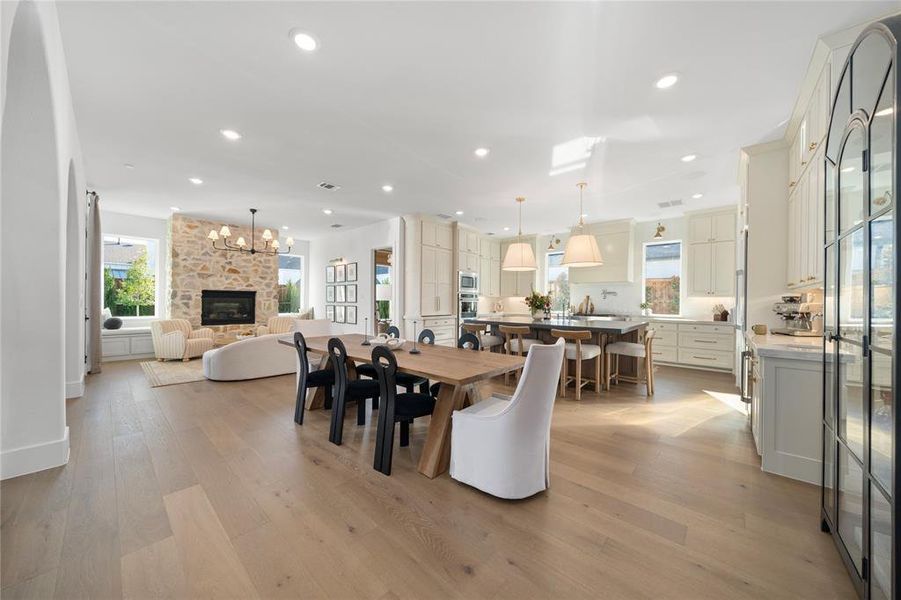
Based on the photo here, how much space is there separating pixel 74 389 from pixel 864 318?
6.84 meters

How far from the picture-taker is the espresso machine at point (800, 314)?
307 cm

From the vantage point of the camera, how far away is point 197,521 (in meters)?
1.85

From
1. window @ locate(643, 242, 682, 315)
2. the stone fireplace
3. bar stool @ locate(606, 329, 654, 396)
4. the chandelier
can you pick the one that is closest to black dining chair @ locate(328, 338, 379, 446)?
bar stool @ locate(606, 329, 654, 396)

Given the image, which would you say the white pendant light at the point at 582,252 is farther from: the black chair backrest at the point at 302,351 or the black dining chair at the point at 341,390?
the black chair backrest at the point at 302,351

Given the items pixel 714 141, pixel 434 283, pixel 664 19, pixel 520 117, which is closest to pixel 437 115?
pixel 520 117

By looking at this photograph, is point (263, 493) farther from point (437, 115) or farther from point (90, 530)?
point (437, 115)

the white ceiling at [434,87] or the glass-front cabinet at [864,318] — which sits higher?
the white ceiling at [434,87]

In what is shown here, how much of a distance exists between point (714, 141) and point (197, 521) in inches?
203

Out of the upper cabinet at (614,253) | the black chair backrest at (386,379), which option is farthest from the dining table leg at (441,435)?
the upper cabinet at (614,253)

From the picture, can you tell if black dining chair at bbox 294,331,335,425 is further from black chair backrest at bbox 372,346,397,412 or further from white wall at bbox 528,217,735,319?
white wall at bbox 528,217,735,319

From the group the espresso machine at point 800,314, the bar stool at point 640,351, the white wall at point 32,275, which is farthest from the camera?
A: the bar stool at point 640,351

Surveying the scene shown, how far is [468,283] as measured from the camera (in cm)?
762

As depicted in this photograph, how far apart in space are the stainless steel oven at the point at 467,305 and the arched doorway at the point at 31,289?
18.9 ft

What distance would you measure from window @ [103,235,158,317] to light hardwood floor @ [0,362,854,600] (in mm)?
5087
